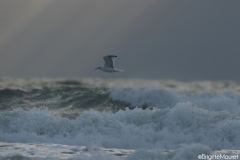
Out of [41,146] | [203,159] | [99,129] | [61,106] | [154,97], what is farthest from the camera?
[154,97]

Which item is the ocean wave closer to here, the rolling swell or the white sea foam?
the rolling swell

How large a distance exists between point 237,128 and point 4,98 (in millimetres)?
14289

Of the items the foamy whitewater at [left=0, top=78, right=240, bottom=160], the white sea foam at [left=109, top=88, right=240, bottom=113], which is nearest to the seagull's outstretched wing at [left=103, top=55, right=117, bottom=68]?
the foamy whitewater at [left=0, top=78, right=240, bottom=160]

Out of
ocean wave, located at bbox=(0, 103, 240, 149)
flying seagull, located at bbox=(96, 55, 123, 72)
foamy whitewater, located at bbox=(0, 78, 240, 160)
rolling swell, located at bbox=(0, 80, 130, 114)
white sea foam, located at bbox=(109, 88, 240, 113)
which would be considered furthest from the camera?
white sea foam, located at bbox=(109, 88, 240, 113)

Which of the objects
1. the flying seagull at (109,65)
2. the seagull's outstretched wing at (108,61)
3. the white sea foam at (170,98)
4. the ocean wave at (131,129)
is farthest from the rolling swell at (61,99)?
the ocean wave at (131,129)

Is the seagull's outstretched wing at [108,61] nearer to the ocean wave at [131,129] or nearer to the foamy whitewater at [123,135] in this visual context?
the foamy whitewater at [123,135]

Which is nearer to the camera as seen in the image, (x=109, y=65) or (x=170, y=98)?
(x=109, y=65)

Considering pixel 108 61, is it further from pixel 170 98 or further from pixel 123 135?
pixel 170 98

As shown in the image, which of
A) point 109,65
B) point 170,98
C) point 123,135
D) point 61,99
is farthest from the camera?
point 170,98

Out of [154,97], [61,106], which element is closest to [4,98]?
[61,106]

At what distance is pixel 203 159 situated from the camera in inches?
470

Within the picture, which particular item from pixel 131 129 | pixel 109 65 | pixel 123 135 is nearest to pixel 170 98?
pixel 109 65

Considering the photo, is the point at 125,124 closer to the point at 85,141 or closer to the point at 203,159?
the point at 85,141

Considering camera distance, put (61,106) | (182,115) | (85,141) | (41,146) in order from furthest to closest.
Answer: (61,106) → (182,115) → (85,141) → (41,146)
